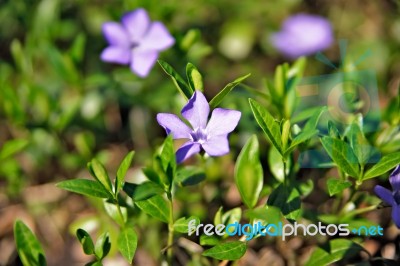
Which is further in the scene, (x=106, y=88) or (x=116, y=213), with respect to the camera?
(x=106, y=88)

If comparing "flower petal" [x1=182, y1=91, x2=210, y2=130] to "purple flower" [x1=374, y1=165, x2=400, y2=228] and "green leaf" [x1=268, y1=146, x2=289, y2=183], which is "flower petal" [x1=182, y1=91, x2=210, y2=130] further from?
"purple flower" [x1=374, y1=165, x2=400, y2=228]

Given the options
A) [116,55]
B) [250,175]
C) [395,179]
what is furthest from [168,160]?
[116,55]

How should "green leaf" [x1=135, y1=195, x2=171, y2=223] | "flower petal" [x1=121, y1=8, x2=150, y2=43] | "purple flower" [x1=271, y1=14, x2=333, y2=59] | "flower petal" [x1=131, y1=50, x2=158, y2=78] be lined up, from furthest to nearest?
"purple flower" [x1=271, y1=14, x2=333, y2=59]
"flower petal" [x1=121, y1=8, x2=150, y2=43]
"flower petal" [x1=131, y1=50, x2=158, y2=78]
"green leaf" [x1=135, y1=195, x2=171, y2=223]

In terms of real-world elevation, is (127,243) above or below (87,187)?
below

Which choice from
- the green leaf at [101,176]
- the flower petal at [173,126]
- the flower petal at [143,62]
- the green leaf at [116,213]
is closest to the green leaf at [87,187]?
the green leaf at [101,176]

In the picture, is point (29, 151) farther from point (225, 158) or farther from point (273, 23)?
point (273, 23)

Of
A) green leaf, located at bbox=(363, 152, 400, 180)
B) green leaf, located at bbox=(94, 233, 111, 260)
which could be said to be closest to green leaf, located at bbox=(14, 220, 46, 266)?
green leaf, located at bbox=(94, 233, 111, 260)

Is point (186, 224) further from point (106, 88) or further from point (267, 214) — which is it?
point (106, 88)
